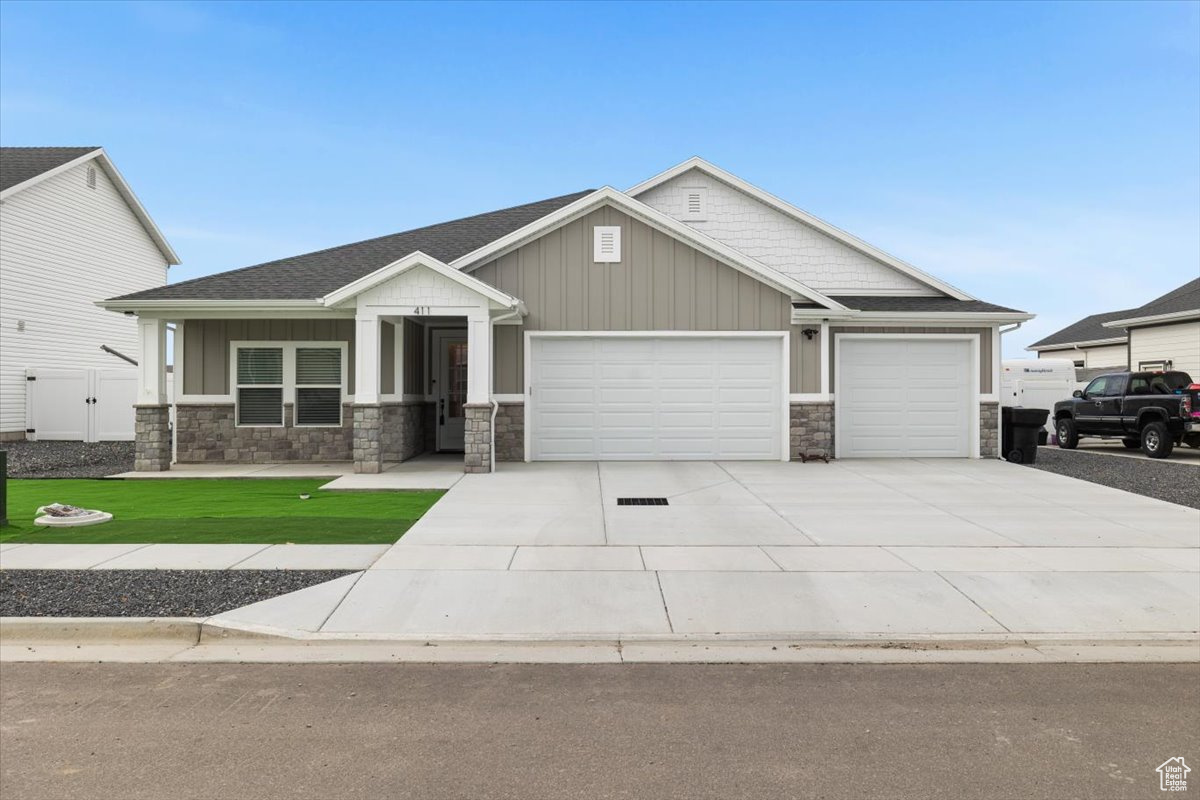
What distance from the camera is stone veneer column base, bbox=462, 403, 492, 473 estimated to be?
13.3 meters

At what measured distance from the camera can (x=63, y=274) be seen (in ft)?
74.6

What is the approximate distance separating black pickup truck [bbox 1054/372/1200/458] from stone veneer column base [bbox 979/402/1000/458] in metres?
5.14

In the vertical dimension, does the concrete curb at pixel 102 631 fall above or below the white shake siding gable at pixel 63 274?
below

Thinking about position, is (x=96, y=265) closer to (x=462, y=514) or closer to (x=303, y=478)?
(x=303, y=478)

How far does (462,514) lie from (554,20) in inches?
622

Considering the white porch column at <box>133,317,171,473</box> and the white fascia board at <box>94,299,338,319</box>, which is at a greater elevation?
the white fascia board at <box>94,299,338,319</box>

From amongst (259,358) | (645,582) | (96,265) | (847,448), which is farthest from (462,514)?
(96,265)

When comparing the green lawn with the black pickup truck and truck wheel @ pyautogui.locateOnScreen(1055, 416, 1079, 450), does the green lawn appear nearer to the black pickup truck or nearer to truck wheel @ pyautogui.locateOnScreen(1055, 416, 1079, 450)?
the black pickup truck

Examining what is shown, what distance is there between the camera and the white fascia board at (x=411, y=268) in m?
12.9

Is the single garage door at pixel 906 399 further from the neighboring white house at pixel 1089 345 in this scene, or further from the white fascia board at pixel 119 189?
the white fascia board at pixel 119 189

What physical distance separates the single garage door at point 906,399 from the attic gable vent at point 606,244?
5359 millimetres

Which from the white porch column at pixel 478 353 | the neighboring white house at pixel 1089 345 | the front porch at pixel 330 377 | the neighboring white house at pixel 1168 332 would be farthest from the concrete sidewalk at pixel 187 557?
the neighboring white house at pixel 1089 345

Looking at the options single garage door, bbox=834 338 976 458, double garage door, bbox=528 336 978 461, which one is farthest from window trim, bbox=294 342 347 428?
single garage door, bbox=834 338 976 458

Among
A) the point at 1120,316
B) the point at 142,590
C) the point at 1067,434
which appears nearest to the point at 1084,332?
the point at 1120,316
